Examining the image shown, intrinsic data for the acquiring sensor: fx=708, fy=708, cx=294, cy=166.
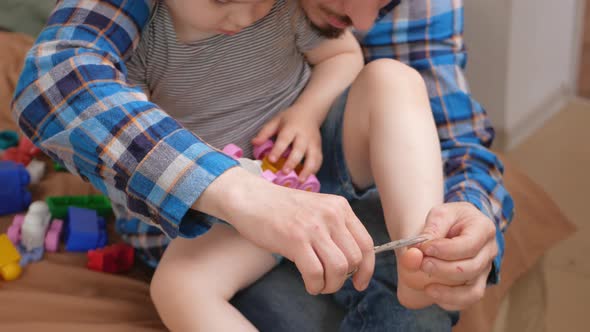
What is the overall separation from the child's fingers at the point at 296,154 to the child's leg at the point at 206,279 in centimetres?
11

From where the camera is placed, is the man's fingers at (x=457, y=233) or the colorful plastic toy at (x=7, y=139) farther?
the colorful plastic toy at (x=7, y=139)

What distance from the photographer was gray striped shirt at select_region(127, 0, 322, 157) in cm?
86

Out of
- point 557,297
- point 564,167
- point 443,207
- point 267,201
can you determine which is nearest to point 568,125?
point 564,167

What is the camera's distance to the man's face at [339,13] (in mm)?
805

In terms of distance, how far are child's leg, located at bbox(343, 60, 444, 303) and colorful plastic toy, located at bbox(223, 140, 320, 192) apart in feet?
0.23

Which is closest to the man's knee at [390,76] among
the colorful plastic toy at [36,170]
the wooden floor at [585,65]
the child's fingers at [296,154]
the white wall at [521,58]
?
the child's fingers at [296,154]

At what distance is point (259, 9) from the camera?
31.7 inches

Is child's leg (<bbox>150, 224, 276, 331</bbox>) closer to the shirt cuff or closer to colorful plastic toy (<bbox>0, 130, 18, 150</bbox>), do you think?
the shirt cuff

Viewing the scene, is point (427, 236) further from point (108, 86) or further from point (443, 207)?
point (108, 86)

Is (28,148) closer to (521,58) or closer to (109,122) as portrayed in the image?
(109,122)

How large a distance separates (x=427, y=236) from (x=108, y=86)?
36 cm

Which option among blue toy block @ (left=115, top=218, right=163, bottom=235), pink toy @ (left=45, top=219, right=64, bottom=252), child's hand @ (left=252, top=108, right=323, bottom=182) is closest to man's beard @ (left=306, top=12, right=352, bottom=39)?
child's hand @ (left=252, top=108, right=323, bottom=182)

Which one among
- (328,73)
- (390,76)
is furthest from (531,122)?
(390,76)

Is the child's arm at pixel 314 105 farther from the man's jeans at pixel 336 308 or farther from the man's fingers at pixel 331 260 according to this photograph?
the man's fingers at pixel 331 260
